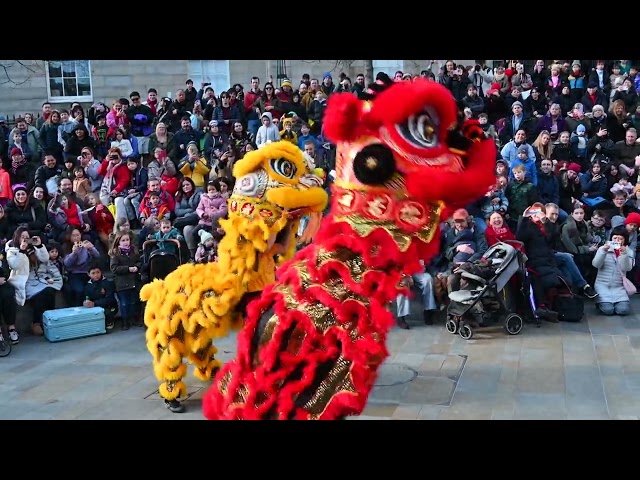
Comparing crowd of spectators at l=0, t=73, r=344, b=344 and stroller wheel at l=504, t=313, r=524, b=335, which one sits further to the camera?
crowd of spectators at l=0, t=73, r=344, b=344

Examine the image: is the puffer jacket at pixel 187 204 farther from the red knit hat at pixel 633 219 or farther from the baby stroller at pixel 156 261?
the red knit hat at pixel 633 219

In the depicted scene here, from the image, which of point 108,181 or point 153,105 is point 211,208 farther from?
point 153,105

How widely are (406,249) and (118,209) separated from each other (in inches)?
349

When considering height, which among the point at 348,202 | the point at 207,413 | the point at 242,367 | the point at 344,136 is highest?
the point at 344,136

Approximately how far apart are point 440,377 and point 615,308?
3544 millimetres

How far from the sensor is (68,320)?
30.6 ft

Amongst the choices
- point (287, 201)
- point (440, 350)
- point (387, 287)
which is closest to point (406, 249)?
point (387, 287)

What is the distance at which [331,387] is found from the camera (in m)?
3.34

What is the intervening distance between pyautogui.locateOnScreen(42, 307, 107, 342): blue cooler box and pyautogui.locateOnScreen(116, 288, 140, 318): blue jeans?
0.30 meters

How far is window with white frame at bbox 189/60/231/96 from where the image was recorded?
21891mm

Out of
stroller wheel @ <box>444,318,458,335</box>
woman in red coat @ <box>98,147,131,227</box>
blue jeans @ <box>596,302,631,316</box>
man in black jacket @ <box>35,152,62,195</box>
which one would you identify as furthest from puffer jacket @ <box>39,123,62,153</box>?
blue jeans @ <box>596,302,631,316</box>

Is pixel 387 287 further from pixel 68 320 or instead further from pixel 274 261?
pixel 68 320

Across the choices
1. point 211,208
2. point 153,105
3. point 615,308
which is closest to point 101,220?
point 211,208

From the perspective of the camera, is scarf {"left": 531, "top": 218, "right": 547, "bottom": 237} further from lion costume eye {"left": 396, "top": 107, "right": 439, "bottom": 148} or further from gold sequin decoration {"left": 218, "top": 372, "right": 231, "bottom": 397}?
gold sequin decoration {"left": 218, "top": 372, "right": 231, "bottom": 397}
